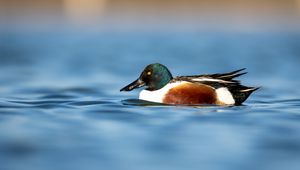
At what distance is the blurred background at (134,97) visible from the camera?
19.3ft

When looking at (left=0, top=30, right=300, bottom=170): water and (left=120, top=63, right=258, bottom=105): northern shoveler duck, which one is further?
(left=120, top=63, right=258, bottom=105): northern shoveler duck

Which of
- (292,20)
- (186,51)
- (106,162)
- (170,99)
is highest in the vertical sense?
(292,20)

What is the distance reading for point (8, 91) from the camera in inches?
411

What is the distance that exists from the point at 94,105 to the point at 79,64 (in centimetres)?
639

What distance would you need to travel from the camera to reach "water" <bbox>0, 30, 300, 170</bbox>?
227 inches

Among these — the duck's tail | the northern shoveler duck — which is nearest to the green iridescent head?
the northern shoveler duck

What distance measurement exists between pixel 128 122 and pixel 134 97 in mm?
2457

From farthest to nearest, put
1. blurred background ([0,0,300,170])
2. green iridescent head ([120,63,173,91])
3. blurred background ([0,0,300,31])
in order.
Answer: blurred background ([0,0,300,31]) → green iridescent head ([120,63,173,91]) → blurred background ([0,0,300,170])

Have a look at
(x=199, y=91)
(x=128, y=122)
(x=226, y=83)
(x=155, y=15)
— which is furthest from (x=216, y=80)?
(x=155, y=15)

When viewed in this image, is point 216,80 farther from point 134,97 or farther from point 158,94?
point 134,97

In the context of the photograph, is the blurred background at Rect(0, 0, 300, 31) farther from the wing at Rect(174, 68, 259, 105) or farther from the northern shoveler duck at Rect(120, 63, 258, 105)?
the wing at Rect(174, 68, 259, 105)

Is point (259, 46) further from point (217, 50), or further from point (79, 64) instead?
point (79, 64)

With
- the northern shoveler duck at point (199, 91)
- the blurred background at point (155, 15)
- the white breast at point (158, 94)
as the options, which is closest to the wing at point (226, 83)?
the northern shoveler duck at point (199, 91)

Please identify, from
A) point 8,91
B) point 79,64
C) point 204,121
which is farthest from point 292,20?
point 204,121
